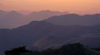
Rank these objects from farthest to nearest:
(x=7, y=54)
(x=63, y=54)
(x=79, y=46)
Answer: (x=7, y=54), (x=79, y=46), (x=63, y=54)

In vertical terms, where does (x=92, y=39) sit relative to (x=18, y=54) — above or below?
above

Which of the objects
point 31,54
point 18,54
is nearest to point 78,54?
point 31,54

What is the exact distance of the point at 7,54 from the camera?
93.3 ft

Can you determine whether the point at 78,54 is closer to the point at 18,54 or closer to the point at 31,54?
the point at 31,54

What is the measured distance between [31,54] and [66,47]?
4010 millimetres

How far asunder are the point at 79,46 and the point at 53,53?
126 inches

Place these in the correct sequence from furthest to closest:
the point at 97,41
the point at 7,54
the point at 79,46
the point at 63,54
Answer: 1. the point at 97,41
2. the point at 7,54
3. the point at 79,46
4. the point at 63,54

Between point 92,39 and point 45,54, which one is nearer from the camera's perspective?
point 45,54

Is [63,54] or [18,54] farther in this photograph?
[18,54]

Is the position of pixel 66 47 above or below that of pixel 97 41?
below

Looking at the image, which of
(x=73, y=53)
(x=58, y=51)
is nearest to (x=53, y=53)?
(x=58, y=51)

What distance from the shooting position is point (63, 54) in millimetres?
24469

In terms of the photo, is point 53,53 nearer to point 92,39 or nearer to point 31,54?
point 31,54

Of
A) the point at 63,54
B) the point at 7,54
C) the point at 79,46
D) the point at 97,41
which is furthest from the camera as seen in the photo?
the point at 97,41
